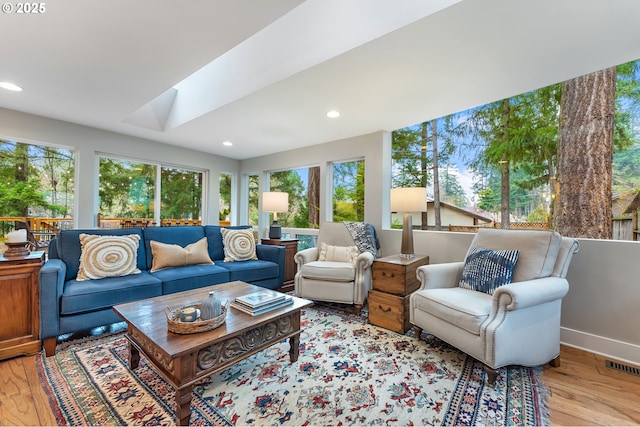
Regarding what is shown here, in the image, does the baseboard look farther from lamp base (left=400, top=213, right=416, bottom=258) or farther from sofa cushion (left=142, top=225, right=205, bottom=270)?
sofa cushion (left=142, top=225, right=205, bottom=270)

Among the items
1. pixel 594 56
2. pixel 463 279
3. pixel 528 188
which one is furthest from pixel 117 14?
pixel 528 188

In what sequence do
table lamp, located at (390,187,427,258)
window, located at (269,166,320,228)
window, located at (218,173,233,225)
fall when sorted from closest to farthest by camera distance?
table lamp, located at (390,187,427,258)
window, located at (269,166,320,228)
window, located at (218,173,233,225)

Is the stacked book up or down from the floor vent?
up

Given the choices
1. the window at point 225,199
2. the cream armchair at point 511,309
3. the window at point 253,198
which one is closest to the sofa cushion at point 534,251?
the cream armchair at point 511,309

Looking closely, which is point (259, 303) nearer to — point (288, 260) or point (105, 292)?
point (105, 292)

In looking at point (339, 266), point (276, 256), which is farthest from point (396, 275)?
point (276, 256)

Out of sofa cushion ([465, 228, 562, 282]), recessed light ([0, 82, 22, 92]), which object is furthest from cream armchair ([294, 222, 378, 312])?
recessed light ([0, 82, 22, 92])

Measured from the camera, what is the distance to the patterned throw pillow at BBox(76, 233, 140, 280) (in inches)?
92.5

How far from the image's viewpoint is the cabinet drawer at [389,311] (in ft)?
7.68

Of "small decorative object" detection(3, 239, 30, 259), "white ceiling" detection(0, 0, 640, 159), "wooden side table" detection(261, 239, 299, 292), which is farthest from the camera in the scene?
"wooden side table" detection(261, 239, 299, 292)

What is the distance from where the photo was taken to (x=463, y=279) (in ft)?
7.29

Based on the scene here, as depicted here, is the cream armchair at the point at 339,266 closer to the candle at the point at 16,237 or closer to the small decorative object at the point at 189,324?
the small decorative object at the point at 189,324

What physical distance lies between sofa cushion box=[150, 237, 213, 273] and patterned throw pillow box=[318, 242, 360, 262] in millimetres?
1350

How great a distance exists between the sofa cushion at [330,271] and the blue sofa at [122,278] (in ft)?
1.79
